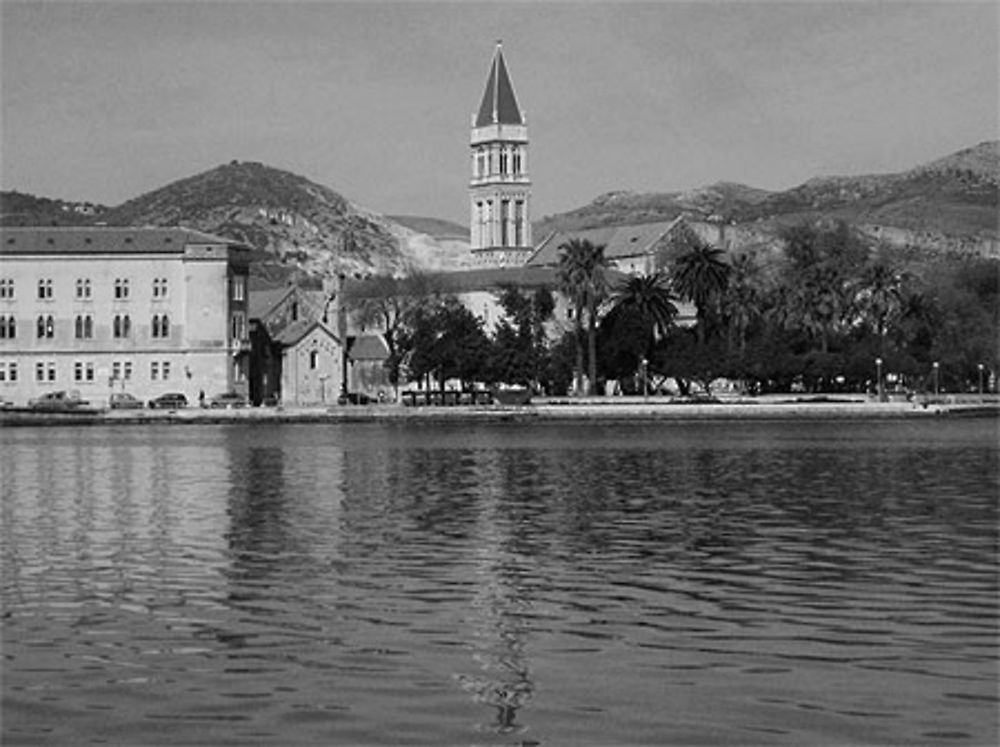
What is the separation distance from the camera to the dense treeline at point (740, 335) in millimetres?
103875

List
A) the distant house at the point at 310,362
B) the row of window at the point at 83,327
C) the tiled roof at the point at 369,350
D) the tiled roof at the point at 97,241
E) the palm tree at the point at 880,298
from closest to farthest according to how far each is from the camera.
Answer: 1. the row of window at the point at 83,327
2. the tiled roof at the point at 97,241
3. the palm tree at the point at 880,298
4. the distant house at the point at 310,362
5. the tiled roof at the point at 369,350

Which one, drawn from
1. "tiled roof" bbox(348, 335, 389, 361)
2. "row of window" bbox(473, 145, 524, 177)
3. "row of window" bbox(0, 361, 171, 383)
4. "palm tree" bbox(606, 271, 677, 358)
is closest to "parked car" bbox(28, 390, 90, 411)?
"row of window" bbox(0, 361, 171, 383)

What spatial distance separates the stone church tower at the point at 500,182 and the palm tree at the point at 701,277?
208ft

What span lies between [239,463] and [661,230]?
100 m

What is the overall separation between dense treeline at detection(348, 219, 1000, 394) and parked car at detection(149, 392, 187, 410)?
15208 mm

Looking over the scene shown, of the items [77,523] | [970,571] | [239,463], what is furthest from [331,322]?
[970,571]

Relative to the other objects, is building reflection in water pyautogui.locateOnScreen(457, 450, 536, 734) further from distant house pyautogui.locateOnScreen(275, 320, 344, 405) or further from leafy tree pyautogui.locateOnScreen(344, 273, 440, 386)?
leafy tree pyautogui.locateOnScreen(344, 273, 440, 386)

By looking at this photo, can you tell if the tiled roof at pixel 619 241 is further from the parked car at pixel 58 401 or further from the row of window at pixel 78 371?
the parked car at pixel 58 401

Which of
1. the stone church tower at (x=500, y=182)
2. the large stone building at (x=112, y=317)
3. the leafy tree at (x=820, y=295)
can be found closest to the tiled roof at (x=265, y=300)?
the large stone building at (x=112, y=317)

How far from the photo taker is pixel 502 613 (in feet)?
64.0

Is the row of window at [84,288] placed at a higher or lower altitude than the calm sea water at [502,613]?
higher

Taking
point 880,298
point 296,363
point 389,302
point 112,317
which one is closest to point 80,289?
point 112,317

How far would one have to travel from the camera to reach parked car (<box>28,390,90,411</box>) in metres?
97.1

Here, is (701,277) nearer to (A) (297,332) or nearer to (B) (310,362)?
(B) (310,362)
